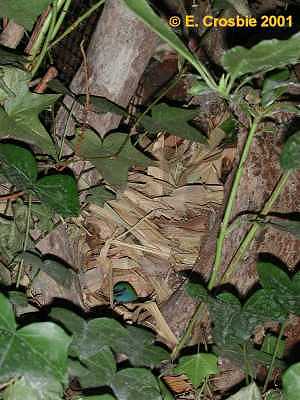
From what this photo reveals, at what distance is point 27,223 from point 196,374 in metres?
0.29

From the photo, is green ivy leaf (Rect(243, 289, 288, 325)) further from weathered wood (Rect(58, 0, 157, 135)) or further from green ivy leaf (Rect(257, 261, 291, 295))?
weathered wood (Rect(58, 0, 157, 135))

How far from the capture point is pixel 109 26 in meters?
0.89

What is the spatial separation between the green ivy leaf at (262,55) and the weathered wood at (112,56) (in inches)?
19.1

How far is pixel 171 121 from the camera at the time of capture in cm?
85

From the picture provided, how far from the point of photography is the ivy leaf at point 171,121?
847 millimetres

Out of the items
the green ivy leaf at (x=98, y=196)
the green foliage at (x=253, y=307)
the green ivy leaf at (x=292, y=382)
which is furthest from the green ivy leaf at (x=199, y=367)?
the green ivy leaf at (x=98, y=196)

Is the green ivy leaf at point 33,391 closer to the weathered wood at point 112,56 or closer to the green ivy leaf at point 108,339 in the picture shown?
the green ivy leaf at point 108,339

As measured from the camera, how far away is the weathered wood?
886mm

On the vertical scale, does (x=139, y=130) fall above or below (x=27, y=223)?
above

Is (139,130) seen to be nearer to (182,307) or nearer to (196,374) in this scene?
(182,307)

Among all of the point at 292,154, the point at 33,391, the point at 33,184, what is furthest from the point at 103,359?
the point at 292,154

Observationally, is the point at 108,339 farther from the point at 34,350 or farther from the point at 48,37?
the point at 48,37

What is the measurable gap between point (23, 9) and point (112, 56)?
0.94 ft

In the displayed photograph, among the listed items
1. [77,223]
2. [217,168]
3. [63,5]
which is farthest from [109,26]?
[217,168]
